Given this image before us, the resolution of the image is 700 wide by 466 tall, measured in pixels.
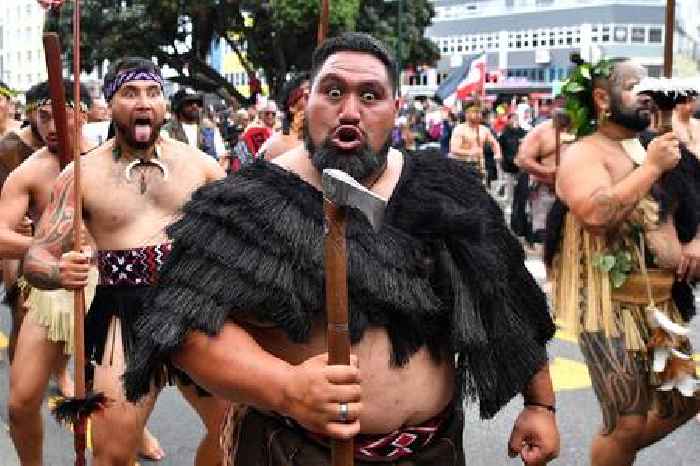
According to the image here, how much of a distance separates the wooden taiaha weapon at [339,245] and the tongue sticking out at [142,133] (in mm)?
2413

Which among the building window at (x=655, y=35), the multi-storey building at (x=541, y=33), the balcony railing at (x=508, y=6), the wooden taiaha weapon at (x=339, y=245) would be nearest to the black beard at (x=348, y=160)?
the wooden taiaha weapon at (x=339, y=245)

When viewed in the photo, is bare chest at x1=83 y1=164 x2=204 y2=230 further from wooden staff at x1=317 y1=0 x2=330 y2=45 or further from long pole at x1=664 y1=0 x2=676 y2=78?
long pole at x1=664 y1=0 x2=676 y2=78

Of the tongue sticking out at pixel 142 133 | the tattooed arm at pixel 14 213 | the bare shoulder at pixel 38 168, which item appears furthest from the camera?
the bare shoulder at pixel 38 168

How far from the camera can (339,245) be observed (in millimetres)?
2027

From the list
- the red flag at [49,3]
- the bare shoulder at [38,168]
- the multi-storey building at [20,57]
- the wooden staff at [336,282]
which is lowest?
the multi-storey building at [20,57]

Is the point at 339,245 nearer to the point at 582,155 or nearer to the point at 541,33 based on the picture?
the point at 582,155

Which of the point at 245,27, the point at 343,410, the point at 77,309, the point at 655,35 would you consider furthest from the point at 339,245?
the point at 655,35

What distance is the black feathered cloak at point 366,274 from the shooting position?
2.46 m

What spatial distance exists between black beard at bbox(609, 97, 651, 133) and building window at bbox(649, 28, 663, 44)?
219ft

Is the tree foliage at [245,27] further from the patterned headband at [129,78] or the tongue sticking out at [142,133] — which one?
the tongue sticking out at [142,133]

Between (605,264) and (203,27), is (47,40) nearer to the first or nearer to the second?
(605,264)

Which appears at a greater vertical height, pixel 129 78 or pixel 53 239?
pixel 129 78

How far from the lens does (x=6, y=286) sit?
6.90 metres

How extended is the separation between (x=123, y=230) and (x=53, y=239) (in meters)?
0.28
